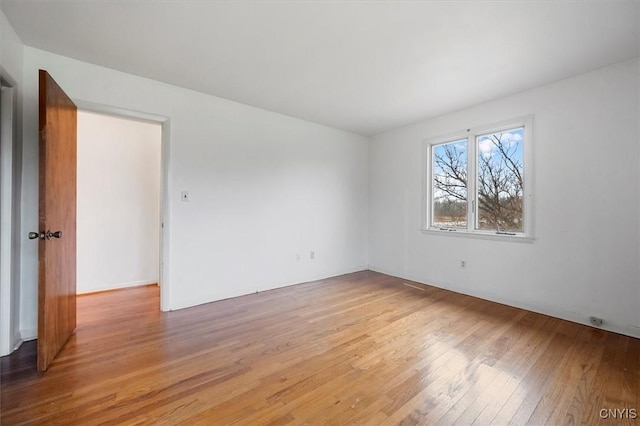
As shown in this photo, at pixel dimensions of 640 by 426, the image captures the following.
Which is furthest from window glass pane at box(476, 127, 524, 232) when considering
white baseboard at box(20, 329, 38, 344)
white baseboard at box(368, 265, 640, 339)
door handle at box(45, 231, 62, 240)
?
white baseboard at box(20, 329, 38, 344)

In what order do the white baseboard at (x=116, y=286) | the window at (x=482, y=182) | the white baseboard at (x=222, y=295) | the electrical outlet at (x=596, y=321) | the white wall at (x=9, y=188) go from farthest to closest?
the white baseboard at (x=116, y=286) → the window at (x=482, y=182) → the white baseboard at (x=222, y=295) → the electrical outlet at (x=596, y=321) → the white wall at (x=9, y=188)

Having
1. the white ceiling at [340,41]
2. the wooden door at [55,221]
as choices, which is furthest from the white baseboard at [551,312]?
the wooden door at [55,221]

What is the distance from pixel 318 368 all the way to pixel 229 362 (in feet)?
2.19

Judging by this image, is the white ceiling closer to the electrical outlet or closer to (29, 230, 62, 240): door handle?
(29, 230, 62, 240): door handle

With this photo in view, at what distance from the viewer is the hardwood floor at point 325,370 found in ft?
4.86

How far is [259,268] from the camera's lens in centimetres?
365

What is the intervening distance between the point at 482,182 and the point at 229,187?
3343 millimetres

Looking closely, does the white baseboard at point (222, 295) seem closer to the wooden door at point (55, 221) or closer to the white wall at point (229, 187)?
the white wall at point (229, 187)

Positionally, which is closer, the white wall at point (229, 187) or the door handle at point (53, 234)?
the door handle at point (53, 234)

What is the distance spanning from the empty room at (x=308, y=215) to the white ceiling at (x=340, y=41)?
19 mm

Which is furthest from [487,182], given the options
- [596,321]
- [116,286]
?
[116,286]

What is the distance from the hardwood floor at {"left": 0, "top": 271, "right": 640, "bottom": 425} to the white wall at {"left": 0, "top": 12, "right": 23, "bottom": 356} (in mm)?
296

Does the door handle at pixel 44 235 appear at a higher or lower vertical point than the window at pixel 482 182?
lower

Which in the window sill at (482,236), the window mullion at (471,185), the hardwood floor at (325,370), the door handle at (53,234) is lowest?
the hardwood floor at (325,370)
